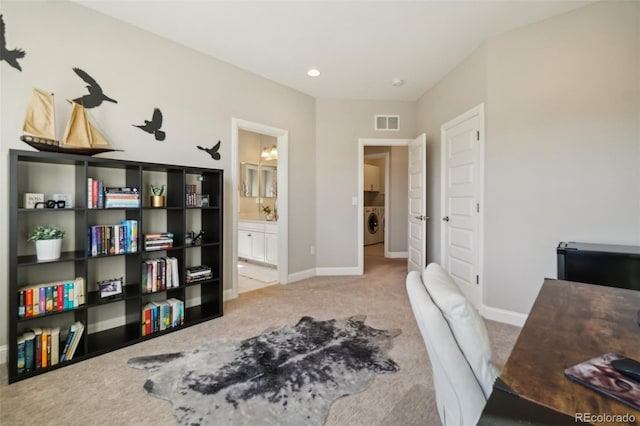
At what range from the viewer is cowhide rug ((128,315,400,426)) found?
154cm

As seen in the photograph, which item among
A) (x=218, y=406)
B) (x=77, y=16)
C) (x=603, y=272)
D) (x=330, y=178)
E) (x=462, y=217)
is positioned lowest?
(x=218, y=406)

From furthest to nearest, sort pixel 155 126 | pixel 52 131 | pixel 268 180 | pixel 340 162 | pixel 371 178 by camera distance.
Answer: pixel 371 178, pixel 268 180, pixel 340 162, pixel 155 126, pixel 52 131

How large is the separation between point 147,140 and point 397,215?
4874 millimetres

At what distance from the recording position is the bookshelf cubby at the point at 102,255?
190cm

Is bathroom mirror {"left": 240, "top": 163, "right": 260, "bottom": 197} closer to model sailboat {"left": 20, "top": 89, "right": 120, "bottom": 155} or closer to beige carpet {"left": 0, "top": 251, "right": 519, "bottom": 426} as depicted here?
beige carpet {"left": 0, "top": 251, "right": 519, "bottom": 426}

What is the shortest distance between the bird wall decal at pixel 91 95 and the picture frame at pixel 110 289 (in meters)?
1.42

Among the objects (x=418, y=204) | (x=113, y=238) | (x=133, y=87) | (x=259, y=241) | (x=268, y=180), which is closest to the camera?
(x=113, y=238)

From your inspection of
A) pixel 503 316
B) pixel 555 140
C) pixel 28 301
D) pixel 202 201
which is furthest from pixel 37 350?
pixel 555 140

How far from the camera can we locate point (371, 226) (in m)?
7.71

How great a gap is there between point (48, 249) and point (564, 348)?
2746mm

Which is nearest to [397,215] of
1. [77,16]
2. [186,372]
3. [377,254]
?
[377,254]

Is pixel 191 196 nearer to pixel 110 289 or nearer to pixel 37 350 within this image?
pixel 110 289

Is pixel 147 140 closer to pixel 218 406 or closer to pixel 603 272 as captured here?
pixel 218 406

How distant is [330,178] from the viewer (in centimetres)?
444
